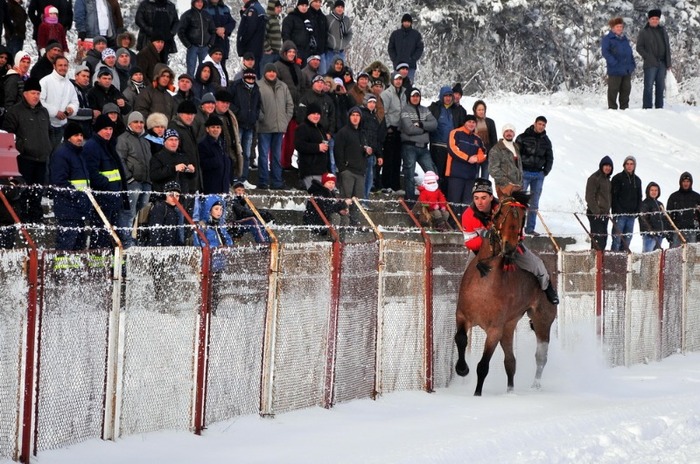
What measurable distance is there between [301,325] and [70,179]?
333 cm

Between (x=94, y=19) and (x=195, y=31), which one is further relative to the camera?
(x=195, y=31)

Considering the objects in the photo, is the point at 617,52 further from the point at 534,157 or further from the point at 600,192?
the point at 534,157

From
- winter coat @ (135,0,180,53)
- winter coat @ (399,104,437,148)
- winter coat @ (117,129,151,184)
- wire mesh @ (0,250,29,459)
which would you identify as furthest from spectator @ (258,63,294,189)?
wire mesh @ (0,250,29,459)

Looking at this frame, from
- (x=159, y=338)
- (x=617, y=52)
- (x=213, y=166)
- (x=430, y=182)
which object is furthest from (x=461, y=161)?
(x=617, y=52)

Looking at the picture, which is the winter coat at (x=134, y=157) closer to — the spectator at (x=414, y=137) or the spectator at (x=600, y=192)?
the spectator at (x=414, y=137)

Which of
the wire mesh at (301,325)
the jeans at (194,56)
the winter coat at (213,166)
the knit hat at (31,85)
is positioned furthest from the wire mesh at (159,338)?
the jeans at (194,56)

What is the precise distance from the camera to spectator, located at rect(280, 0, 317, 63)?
23.2m

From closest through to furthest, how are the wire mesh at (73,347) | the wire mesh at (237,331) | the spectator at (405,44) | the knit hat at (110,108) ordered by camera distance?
the wire mesh at (73,347) → the wire mesh at (237,331) → the knit hat at (110,108) → the spectator at (405,44)

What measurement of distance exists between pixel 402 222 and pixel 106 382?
1146 centimetres

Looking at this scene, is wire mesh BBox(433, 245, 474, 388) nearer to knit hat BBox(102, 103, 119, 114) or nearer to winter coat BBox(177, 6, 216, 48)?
knit hat BBox(102, 103, 119, 114)

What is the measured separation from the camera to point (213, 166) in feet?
55.1

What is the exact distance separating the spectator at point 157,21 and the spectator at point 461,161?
465cm

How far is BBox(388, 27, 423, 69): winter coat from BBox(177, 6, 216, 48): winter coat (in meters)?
5.00

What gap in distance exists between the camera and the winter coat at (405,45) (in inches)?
1030
